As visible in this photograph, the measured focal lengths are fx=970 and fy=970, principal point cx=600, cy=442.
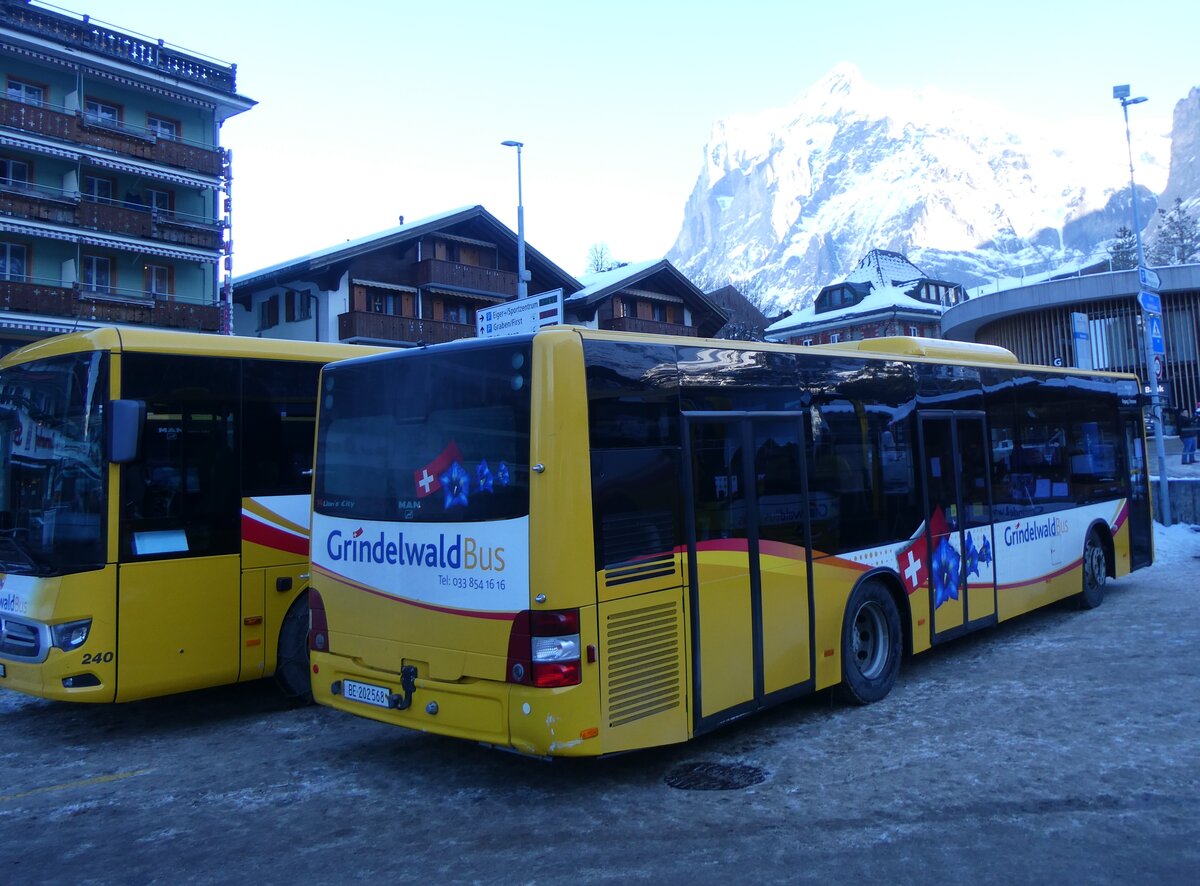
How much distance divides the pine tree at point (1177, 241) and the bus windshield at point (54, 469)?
10107cm

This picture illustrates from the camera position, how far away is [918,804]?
5.24m

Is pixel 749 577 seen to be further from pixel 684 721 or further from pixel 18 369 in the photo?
pixel 18 369

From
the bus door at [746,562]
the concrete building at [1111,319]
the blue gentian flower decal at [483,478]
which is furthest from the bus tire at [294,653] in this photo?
the concrete building at [1111,319]

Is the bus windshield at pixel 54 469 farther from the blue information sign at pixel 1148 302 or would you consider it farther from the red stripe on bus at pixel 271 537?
the blue information sign at pixel 1148 302

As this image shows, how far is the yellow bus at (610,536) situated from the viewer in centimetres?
533

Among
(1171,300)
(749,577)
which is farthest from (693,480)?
(1171,300)

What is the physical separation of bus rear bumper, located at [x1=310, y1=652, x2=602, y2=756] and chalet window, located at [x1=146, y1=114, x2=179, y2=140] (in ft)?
102

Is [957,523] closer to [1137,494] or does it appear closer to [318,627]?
[1137,494]

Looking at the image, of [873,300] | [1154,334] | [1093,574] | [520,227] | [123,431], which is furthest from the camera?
[873,300]

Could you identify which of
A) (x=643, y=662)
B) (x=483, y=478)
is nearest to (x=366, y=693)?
(x=483, y=478)

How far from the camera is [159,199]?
1270 inches

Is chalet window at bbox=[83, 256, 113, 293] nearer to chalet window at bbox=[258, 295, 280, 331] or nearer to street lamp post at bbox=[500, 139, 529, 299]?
chalet window at bbox=[258, 295, 280, 331]

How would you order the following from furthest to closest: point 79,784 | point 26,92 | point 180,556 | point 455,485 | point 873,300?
point 873,300
point 26,92
point 180,556
point 79,784
point 455,485

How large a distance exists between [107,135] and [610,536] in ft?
100
